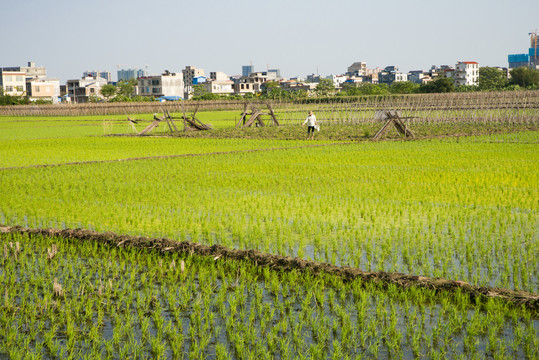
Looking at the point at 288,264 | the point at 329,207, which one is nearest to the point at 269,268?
the point at 288,264

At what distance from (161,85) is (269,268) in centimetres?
10874

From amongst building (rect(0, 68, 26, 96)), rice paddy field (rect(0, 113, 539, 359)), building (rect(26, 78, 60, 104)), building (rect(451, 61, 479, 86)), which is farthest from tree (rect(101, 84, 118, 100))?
rice paddy field (rect(0, 113, 539, 359))

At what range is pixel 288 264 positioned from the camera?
18.2 feet

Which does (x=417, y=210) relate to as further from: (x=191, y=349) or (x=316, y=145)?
(x=316, y=145)

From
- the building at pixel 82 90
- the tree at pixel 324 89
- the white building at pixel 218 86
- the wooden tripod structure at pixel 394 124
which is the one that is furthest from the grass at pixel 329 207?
the white building at pixel 218 86

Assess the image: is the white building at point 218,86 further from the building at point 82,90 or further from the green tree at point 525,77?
the green tree at point 525,77

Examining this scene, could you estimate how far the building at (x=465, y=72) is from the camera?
124812mm

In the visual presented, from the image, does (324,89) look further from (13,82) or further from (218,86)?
(13,82)

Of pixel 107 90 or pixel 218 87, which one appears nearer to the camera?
pixel 107 90

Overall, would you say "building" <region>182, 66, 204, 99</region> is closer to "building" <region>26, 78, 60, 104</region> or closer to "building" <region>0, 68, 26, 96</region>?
"building" <region>26, 78, 60, 104</region>

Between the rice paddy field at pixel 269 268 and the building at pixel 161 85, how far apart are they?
101 metres

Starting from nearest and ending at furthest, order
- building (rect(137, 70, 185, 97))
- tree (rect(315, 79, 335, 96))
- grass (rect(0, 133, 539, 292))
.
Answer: grass (rect(0, 133, 539, 292)), tree (rect(315, 79, 335, 96)), building (rect(137, 70, 185, 97))

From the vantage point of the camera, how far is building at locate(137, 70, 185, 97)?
111m

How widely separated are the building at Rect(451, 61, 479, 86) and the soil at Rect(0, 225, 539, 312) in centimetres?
12556
